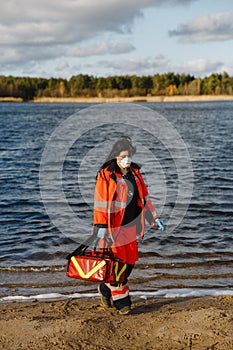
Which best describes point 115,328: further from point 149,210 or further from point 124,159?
point 124,159

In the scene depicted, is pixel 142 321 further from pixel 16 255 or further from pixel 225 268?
pixel 16 255

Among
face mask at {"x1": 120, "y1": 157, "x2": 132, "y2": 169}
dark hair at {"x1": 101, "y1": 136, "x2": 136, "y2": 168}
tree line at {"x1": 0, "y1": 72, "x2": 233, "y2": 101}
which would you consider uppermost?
dark hair at {"x1": 101, "y1": 136, "x2": 136, "y2": 168}

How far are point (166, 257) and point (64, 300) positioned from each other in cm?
308

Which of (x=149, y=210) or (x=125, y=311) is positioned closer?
(x=125, y=311)

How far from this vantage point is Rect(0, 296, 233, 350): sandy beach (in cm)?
525

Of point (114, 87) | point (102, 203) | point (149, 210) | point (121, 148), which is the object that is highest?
point (121, 148)

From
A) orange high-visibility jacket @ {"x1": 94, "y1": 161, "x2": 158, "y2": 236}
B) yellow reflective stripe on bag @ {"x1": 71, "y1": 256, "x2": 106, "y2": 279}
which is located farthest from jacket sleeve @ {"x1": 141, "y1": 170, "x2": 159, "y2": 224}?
yellow reflective stripe on bag @ {"x1": 71, "y1": 256, "x2": 106, "y2": 279}

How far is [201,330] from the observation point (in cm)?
541

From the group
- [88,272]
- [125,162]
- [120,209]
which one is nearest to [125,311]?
[88,272]

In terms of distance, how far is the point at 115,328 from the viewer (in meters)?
5.74

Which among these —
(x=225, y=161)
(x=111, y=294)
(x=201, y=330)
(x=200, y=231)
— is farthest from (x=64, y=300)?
(x=225, y=161)

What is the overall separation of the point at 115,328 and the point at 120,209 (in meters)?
1.43

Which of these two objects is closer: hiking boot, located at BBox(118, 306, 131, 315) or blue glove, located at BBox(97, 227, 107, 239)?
blue glove, located at BBox(97, 227, 107, 239)

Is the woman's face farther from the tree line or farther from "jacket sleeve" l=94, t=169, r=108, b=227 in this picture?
the tree line
